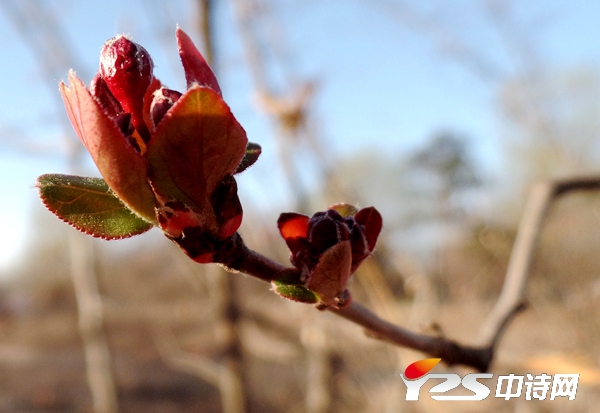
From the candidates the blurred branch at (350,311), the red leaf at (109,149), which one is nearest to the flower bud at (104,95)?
the red leaf at (109,149)

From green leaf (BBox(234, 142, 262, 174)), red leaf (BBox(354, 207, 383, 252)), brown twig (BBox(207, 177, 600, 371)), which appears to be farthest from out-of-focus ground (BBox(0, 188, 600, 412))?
green leaf (BBox(234, 142, 262, 174))

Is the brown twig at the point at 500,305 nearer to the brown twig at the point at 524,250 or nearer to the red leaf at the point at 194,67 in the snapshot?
the brown twig at the point at 524,250

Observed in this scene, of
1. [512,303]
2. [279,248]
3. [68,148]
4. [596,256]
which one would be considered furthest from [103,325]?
[596,256]

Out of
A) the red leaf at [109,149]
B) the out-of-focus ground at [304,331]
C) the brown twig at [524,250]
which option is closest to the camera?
the red leaf at [109,149]

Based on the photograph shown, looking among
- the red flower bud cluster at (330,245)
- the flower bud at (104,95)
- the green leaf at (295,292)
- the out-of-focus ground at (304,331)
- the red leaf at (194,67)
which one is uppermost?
the out-of-focus ground at (304,331)

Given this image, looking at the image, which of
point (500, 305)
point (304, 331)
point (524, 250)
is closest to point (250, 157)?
point (500, 305)
